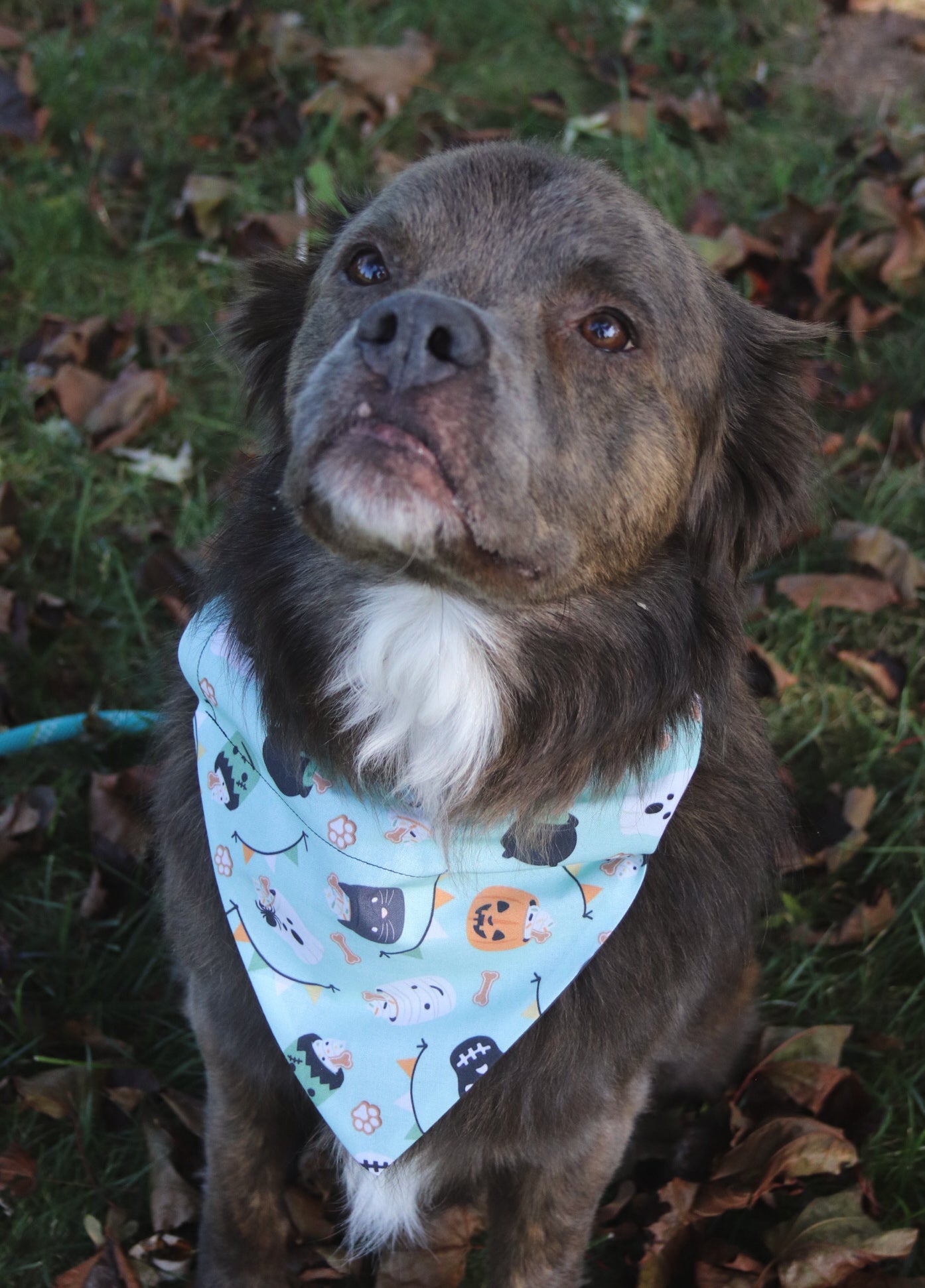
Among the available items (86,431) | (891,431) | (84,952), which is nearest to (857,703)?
(891,431)

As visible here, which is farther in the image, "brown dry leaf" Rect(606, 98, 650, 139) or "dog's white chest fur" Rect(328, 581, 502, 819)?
"brown dry leaf" Rect(606, 98, 650, 139)

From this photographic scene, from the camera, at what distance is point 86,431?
3975 millimetres

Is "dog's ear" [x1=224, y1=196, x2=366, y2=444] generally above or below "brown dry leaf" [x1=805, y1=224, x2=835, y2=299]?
above

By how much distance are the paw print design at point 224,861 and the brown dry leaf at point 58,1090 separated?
709 millimetres

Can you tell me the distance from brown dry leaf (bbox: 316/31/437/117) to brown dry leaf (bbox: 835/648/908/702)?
111 inches

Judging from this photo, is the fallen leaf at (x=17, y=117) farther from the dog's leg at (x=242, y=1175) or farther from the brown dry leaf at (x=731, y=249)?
the dog's leg at (x=242, y=1175)

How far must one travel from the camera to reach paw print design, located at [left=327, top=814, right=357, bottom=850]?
222cm

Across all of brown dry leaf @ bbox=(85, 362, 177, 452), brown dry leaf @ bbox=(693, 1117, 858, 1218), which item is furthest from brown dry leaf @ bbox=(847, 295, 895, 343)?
brown dry leaf @ bbox=(693, 1117, 858, 1218)

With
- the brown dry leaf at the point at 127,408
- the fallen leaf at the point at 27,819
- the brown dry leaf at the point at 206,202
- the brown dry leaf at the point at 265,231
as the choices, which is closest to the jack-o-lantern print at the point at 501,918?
the fallen leaf at the point at 27,819

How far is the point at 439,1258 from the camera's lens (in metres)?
2.53

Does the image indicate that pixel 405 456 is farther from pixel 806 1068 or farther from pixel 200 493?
pixel 200 493

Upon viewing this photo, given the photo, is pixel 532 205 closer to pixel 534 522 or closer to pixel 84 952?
pixel 534 522

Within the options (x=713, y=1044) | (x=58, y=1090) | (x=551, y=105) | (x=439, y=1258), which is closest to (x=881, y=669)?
(x=713, y=1044)

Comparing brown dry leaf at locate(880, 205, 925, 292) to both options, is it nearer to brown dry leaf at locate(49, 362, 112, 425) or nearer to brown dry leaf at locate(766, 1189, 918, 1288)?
brown dry leaf at locate(49, 362, 112, 425)
